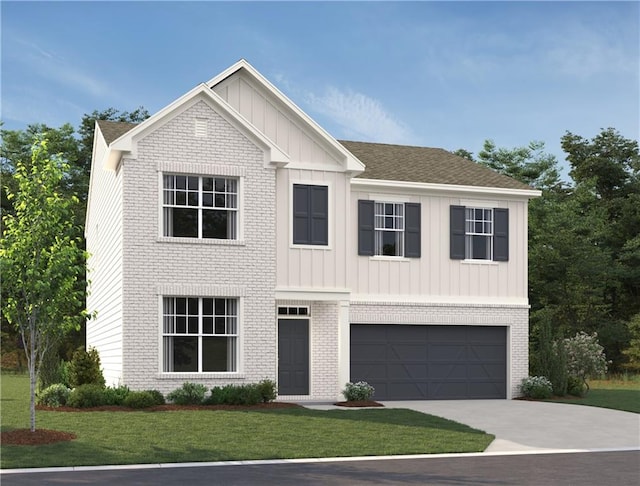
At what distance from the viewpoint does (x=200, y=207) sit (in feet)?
78.9

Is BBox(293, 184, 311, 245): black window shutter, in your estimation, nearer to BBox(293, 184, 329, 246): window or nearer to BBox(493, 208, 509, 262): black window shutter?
BBox(293, 184, 329, 246): window

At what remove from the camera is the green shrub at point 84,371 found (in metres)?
24.8

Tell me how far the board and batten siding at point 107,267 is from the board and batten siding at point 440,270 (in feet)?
22.3

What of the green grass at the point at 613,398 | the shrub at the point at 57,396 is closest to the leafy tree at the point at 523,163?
the green grass at the point at 613,398

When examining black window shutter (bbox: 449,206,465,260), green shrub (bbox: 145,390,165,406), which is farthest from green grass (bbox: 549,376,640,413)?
green shrub (bbox: 145,390,165,406)

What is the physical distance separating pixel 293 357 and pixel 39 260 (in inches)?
417

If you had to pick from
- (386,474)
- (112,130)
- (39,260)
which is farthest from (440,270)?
(386,474)

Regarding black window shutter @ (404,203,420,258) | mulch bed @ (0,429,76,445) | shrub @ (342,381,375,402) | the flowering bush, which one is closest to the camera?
mulch bed @ (0,429,76,445)

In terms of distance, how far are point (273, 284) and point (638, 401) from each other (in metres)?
11.6

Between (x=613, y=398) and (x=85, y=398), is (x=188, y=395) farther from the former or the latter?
(x=613, y=398)

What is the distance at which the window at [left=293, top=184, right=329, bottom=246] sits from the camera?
25.7m

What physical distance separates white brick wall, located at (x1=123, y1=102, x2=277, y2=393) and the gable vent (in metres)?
0.08

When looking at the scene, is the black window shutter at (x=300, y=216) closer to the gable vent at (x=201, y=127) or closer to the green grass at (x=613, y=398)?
the gable vent at (x=201, y=127)

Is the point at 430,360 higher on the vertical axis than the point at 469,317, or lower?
lower
